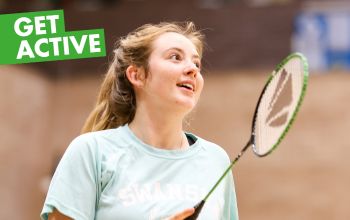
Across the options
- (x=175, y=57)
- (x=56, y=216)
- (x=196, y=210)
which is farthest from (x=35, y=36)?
(x=196, y=210)

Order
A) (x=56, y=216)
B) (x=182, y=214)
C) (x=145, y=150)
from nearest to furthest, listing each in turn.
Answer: (x=182, y=214)
(x=56, y=216)
(x=145, y=150)

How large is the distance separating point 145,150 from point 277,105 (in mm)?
552

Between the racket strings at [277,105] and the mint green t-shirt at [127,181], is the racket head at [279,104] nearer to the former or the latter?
the racket strings at [277,105]

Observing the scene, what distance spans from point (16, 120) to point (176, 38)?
5.19m

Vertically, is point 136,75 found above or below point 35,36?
below

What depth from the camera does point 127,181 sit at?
2.21 meters

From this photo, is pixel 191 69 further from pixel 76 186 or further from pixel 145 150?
pixel 76 186

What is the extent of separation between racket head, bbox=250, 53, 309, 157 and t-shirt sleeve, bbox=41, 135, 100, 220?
577 mm

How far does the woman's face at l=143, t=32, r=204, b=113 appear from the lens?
234 cm

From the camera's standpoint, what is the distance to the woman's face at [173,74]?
2.34 m

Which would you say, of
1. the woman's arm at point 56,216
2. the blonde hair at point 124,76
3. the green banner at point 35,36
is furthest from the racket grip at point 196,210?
the green banner at point 35,36

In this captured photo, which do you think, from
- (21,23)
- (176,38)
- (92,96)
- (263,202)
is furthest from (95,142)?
(92,96)

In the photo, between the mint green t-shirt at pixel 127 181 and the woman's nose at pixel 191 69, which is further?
the woman's nose at pixel 191 69

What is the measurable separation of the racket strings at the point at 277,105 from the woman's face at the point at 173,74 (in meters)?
0.25
